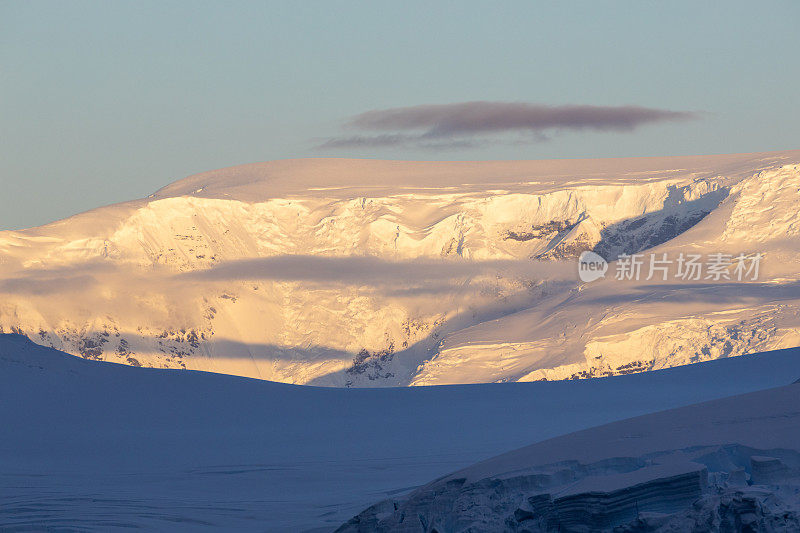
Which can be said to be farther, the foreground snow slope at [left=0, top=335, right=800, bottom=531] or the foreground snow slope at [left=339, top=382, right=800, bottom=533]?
the foreground snow slope at [left=0, top=335, right=800, bottom=531]

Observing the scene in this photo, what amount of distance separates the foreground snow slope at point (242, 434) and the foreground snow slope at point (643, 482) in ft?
14.8

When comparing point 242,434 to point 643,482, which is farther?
point 242,434

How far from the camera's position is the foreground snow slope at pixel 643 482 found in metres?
12.6

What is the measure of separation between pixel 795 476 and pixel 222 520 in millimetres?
9867

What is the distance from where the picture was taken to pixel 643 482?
1313 centimetres

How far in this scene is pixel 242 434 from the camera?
Answer: 30562 mm

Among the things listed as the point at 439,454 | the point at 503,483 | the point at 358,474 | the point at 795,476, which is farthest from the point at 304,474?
the point at 795,476

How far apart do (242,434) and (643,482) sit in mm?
18719

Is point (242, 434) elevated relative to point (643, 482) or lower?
lower

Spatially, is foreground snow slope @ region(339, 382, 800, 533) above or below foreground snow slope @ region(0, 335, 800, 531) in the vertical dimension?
above

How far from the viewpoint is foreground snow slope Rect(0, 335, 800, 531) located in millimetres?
20609

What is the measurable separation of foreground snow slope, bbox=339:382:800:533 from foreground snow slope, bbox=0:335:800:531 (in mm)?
4515

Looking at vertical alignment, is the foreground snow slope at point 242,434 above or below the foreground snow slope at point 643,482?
below

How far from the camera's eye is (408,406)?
117 ft
